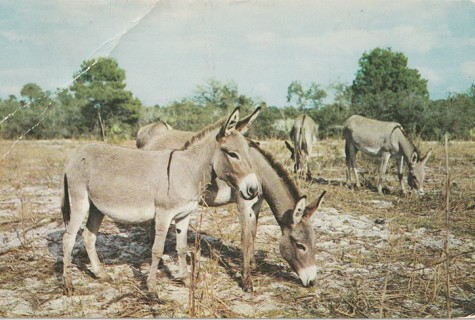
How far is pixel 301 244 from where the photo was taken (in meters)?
3.86

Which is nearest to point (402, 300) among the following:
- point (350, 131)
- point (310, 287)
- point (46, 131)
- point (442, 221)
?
point (310, 287)

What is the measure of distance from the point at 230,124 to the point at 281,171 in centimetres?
85

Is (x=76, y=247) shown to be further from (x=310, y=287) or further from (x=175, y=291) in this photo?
(x=310, y=287)

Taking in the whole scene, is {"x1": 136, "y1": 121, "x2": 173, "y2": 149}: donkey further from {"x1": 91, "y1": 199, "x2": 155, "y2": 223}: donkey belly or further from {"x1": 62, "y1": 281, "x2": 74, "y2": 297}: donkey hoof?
{"x1": 62, "y1": 281, "x2": 74, "y2": 297}: donkey hoof

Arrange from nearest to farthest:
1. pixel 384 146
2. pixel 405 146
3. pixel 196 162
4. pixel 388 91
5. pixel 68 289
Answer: pixel 68 289 → pixel 196 162 → pixel 405 146 → pixel 384 146 → pixel 388 91

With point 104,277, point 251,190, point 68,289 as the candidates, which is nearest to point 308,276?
point 251,190

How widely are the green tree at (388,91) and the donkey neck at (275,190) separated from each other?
740 cm

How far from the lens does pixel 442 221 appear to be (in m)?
5.71

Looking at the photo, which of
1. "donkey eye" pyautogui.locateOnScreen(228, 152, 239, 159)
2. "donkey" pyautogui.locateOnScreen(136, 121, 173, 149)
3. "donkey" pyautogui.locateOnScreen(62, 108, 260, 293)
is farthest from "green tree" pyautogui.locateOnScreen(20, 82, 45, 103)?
"donkey" pyautogui.locateOnScreen(136, 121, 173, 149)

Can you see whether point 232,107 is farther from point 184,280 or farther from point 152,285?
point 152,285

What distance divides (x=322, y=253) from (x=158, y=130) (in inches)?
127

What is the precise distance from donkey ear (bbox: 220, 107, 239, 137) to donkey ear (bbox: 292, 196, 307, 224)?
0.97m

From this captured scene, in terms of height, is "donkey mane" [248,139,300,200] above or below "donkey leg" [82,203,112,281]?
above

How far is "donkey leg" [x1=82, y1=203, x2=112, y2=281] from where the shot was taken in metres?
4.11
